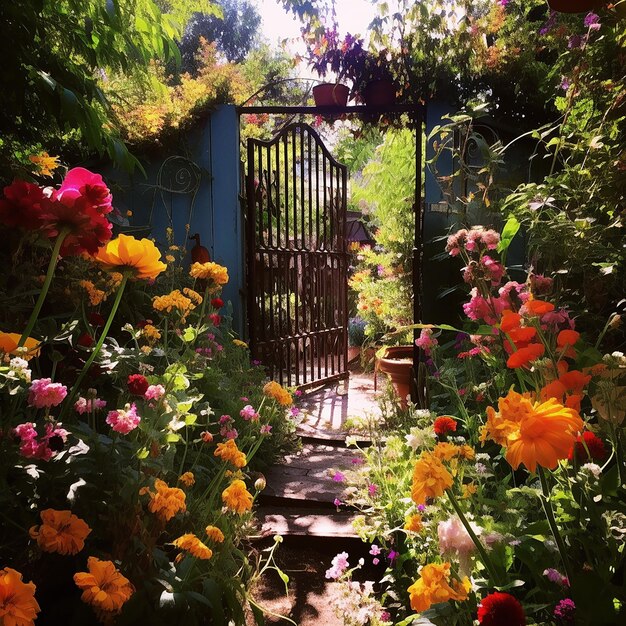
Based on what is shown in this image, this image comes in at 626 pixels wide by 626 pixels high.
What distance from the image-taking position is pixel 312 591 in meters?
2.06

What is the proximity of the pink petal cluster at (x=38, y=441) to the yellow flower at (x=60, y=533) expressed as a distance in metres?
0.15

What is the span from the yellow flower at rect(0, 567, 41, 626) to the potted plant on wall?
3.85 m

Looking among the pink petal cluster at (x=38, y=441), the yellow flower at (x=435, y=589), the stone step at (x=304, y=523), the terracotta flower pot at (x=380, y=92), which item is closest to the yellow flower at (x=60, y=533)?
the pink petal cluster at (x=38, y=441)

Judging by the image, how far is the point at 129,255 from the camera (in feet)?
3.81

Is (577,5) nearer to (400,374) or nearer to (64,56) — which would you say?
(64,56)

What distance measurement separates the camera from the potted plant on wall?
12.7ft

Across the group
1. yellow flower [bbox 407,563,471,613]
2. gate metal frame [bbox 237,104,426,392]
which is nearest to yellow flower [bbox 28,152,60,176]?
gate metal frame [bbox 237,104,426,392]

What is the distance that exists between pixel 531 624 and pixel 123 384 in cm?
143

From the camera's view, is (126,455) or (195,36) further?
(195,36)

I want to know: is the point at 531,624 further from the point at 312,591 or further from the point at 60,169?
the point at 60,169

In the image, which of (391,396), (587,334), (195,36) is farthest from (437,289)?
(195,36)

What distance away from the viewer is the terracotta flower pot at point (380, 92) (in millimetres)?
3885

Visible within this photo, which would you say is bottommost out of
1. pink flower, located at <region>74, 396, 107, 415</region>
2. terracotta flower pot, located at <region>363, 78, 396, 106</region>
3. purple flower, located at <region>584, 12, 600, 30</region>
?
pink flower, located at <region>74, 396, 107, 415</region>

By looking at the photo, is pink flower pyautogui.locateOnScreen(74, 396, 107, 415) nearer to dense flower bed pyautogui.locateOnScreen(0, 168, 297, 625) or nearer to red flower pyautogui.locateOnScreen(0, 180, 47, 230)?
dense flower bed pyautogui.locateOnScreen(0, 168, 297, 625)
